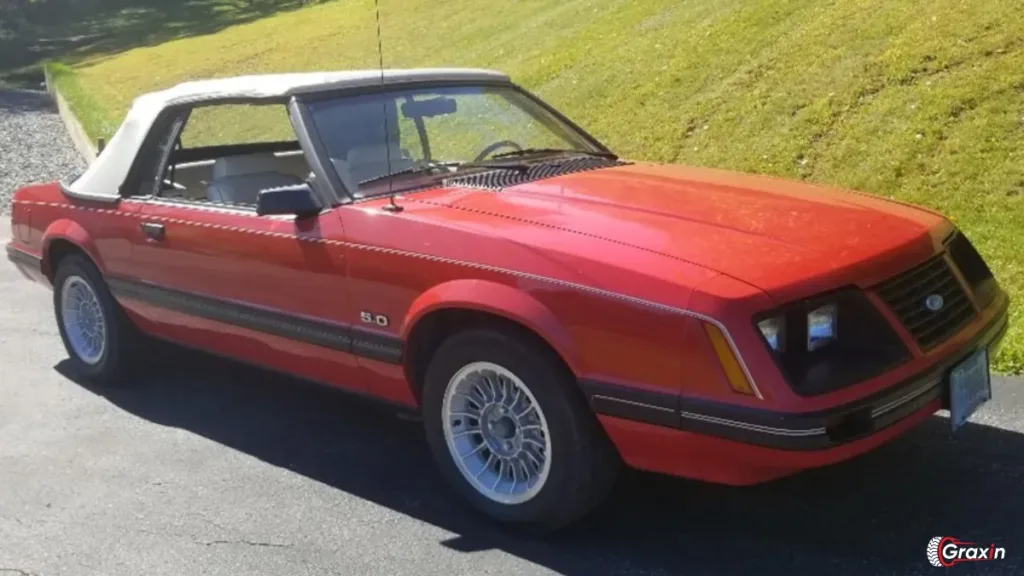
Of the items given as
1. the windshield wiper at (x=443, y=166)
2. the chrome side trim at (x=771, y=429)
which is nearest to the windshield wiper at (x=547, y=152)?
the windshield wiper at (x=443, y=166)

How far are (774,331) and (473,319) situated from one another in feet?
3.59

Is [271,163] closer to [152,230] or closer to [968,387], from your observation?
[152,230]

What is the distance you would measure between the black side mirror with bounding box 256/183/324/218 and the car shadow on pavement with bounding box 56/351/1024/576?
84cm

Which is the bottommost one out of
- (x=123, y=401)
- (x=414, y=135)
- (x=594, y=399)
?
(x=123, y=401)

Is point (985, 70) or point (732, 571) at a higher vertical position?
point (985, 70)

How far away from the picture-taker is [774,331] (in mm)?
3512

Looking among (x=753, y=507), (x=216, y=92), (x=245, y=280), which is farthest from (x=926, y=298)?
(x=216, y=92)

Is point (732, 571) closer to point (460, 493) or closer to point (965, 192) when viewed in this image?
point (460, 493)

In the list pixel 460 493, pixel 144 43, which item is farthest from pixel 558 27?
pixel 144 43

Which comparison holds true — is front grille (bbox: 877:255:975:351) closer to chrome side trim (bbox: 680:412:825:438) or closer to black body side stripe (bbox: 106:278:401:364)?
chrome side trim (bbox: 680:412:825:438)

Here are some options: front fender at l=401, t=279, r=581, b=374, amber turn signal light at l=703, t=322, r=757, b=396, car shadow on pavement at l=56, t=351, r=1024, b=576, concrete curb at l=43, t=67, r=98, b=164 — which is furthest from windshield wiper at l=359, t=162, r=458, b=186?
concrete curb at l=43, t=67, r=98, b=164

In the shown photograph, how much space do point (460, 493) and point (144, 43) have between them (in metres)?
35.5

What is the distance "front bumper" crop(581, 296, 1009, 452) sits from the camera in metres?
3.38

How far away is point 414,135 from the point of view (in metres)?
5.20
